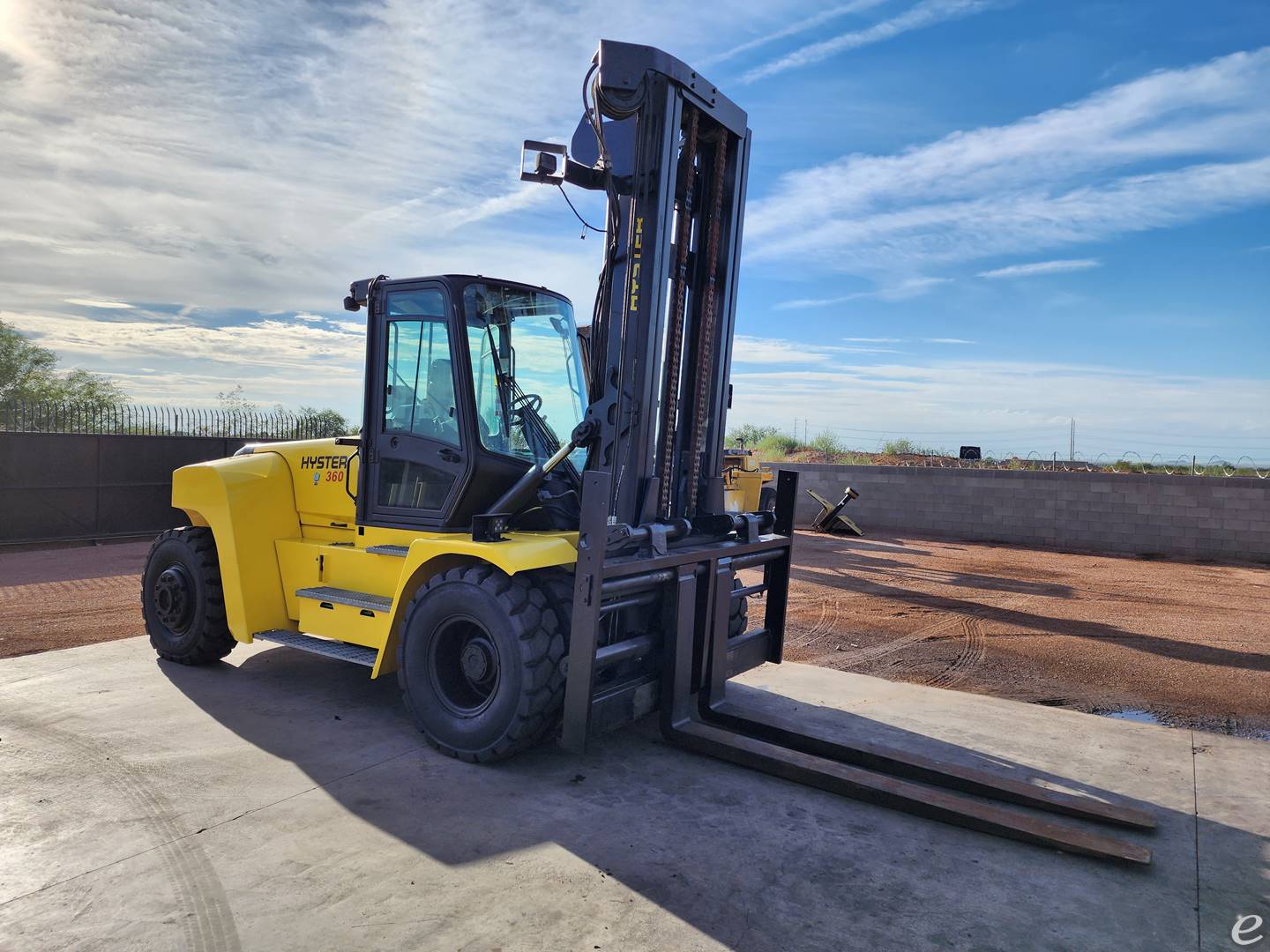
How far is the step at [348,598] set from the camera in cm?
575

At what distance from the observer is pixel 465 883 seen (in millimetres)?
3660

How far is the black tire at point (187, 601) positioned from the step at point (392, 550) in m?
1.76

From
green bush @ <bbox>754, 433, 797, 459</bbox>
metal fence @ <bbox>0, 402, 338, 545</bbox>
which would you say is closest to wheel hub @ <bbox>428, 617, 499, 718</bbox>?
metal fence @ <bbox>0, 402, 338, 545</bbox>

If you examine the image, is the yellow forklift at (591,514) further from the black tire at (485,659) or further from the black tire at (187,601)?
the black tire at (187,601)

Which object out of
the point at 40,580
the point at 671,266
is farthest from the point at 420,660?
the point at 40,580

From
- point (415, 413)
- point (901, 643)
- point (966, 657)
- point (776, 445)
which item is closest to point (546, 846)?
point (415, 413)

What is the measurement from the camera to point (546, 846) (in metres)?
4.00

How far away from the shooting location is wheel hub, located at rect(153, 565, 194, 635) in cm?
705

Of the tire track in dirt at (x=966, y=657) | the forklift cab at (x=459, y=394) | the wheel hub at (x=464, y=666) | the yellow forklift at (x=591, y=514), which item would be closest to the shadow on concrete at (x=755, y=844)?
the yellow forklift at (x=591, y=514)

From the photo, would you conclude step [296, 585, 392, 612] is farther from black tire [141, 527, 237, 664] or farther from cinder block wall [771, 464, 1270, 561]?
cinder block wall [771, 464, 1270, 561]

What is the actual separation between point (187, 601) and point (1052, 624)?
8917 mm

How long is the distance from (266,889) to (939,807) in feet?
10.2

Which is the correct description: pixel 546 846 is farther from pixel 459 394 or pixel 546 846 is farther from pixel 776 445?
pixel 776 445

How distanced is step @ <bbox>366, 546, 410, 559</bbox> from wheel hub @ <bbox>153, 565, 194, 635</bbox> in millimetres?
2078
